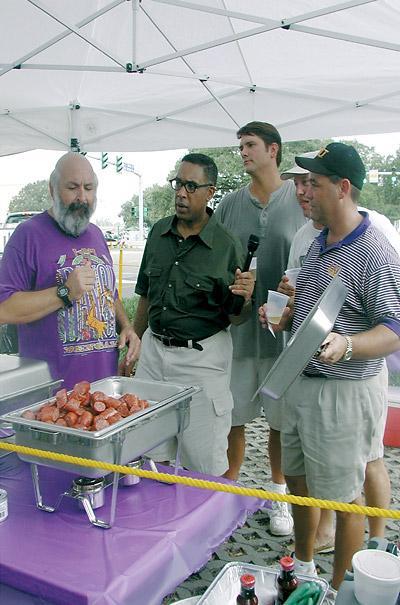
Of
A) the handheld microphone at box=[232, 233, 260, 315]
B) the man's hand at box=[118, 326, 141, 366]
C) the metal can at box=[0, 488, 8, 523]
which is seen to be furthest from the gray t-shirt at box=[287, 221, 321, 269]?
the metal can at box=[0, 488, 8, 523]

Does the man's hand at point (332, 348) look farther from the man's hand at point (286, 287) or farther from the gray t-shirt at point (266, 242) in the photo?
the gray t-shirt at point (266, 242)

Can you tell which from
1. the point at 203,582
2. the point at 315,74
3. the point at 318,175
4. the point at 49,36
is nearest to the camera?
the point at 318,175

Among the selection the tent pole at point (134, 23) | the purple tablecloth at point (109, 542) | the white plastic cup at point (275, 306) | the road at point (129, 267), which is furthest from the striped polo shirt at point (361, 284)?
the road at point (129, 267)

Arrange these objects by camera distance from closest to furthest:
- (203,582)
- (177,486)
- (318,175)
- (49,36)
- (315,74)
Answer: (177,486) < (318,175) < (203,582) < (49,36) < (315,74)

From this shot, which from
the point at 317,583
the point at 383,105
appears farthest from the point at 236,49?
the point at 317,583

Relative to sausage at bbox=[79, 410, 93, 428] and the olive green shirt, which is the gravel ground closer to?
the olive green shirt

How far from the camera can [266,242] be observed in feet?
9.22

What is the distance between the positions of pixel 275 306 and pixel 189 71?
2.95 metres

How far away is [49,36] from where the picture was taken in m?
3.79

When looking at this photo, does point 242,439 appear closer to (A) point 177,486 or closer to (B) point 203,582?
(B) point 203,582

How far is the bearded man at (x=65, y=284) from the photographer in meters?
2.05

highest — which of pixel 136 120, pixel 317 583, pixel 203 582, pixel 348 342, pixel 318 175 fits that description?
pixel 136 120

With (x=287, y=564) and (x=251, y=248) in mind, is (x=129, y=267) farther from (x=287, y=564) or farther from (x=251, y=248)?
(x=287, y=564)

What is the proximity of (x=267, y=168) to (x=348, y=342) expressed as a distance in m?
1.43
